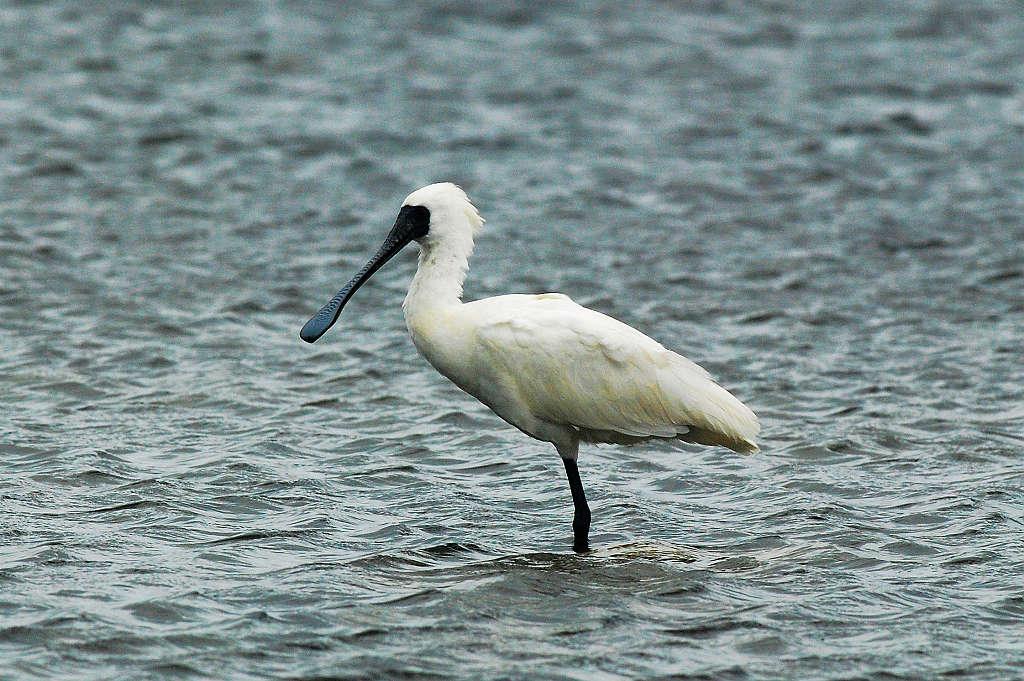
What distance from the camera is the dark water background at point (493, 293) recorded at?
8688mm

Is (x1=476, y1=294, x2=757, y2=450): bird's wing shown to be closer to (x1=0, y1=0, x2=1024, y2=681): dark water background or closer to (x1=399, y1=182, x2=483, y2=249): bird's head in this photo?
(x1=399, y1=182, x2=483, y2=249): bird's head

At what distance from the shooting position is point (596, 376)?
10328 millimetres

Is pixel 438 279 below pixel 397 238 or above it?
below

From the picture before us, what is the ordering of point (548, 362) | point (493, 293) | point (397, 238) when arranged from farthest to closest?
point (493, 293) → point (397, 238) → point (548, 362)

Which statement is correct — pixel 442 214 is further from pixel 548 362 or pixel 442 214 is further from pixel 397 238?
pixel 548 362

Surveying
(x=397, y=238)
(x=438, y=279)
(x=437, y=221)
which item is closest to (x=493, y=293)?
(x=397, y=238)

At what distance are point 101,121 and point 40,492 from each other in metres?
11.3

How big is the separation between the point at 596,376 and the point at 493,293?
5.62 meters

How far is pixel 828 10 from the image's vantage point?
26.9m

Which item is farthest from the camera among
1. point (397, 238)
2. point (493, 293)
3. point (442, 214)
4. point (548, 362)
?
point (493, 293)


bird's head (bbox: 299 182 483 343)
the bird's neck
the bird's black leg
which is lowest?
the bird's black leg

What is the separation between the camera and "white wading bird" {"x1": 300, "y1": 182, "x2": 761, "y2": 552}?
10.1 metres

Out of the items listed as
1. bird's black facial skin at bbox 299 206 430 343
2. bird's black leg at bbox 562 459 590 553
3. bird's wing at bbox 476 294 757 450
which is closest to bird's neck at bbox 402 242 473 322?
bird's black facial skin at bbox 299 206 430 343

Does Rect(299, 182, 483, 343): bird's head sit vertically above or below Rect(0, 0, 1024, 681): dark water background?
above
